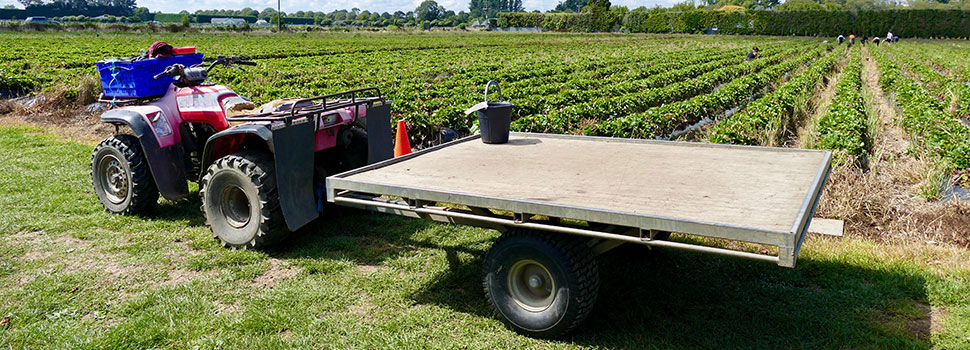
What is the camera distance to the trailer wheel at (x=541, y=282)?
3479 mm

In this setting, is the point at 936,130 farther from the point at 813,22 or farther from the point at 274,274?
the point at 813,22

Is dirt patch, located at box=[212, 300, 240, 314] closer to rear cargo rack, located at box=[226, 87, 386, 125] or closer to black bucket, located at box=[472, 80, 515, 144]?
rear cargo rack, located at box=[226, 87, 386, 125]

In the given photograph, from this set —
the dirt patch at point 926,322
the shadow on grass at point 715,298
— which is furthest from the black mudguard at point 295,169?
the dirt patch at point 926,322

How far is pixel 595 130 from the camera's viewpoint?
31.0 ft

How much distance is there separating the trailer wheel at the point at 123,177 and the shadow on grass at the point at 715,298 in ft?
5.75

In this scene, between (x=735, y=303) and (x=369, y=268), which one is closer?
(x=735, y=303)

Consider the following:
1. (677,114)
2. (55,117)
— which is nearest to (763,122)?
(677,114)

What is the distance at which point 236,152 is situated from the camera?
5242 millimetres

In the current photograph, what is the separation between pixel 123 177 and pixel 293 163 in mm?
2464

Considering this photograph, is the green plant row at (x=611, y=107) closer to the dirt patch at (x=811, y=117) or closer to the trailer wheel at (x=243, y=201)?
the dirt patch at (x=811, y=117)

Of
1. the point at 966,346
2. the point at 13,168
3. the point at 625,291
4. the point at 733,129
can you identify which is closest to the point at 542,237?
the point at 625,291

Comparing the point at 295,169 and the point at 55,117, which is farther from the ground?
the point at 295,169

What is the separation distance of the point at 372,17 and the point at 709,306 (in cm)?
17130

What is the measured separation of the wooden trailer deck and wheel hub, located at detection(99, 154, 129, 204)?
3165mm
